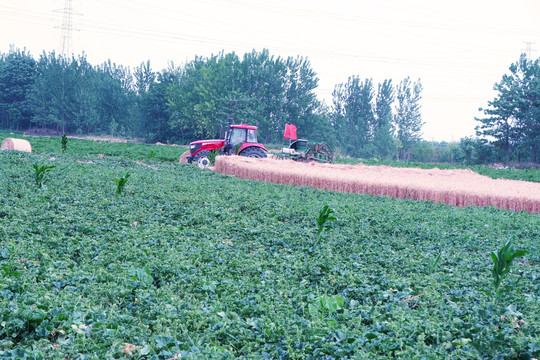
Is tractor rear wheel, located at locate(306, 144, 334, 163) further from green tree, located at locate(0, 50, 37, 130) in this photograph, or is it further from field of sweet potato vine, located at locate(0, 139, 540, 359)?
green tree, located at locate(0, 50, 37, 130)

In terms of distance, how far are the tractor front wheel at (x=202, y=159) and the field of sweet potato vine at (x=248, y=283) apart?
10.5m

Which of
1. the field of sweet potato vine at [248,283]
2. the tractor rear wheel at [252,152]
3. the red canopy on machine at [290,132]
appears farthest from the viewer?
the red canopy on machine at [290,132]

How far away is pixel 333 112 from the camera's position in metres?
59.0

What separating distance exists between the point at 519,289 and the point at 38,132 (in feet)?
209

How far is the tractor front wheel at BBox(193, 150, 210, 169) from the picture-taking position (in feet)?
65.5

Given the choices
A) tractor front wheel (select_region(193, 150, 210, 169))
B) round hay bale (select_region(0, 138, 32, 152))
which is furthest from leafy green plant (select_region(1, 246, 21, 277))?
round hay bale (select_region(0, 138, 32, 152))

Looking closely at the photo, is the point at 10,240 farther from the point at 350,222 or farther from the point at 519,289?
the point at 519,289

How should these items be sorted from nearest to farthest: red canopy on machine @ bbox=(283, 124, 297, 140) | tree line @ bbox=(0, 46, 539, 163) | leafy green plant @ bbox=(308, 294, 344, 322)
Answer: leafy green plant @ bbox=(308, 294, 344, 322), red canopy on machine @ bbox=(283, 124, 297, 140), tree line @ bbox=(0, 46, 539, 163)

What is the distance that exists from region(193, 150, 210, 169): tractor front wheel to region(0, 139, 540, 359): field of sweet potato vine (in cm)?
1053

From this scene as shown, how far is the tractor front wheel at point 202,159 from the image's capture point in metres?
20.0

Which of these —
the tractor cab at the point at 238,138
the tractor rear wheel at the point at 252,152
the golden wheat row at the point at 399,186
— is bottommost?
the golden wheat row at the point at 399,186

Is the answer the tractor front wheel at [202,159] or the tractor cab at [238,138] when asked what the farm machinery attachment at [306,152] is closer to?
the tractor cab at [238,138]

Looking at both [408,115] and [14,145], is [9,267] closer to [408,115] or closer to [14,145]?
[14,145]

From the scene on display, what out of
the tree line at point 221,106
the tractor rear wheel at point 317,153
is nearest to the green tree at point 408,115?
the tree line at point 221,106
